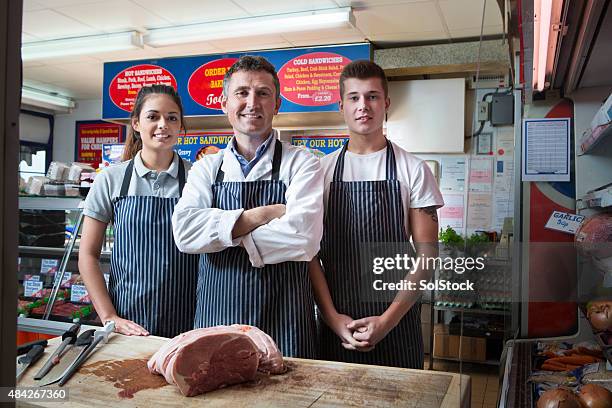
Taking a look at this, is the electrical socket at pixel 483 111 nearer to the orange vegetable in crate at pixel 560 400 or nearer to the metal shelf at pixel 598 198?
the metal shelf at pixel 598 198

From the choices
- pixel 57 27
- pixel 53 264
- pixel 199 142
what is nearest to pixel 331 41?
pixel 199 142

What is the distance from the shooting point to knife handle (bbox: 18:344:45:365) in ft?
2.96

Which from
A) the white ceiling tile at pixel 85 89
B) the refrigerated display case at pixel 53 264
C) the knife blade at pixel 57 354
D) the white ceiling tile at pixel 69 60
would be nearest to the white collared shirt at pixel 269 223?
the knife blade at pixel 57 354

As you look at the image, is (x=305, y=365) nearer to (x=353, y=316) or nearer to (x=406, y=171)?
(x=353, y=316)

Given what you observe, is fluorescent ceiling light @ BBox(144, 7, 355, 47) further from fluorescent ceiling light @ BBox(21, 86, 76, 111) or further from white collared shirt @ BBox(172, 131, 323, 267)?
white collared shirt @ BBox(172, 131, 323, 267)

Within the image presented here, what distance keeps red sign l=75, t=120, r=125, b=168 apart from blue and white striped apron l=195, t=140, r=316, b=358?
148 inches

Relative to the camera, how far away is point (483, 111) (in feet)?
4.21

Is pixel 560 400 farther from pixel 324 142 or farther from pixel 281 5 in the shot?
pixel 324 142

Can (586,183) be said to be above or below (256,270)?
above

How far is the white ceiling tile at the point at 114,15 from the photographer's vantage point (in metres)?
2.99

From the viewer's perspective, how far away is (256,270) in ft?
3.40

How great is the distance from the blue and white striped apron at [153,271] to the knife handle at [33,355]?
0.94ft

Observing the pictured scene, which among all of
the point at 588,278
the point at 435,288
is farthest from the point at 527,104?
the point at 435,288

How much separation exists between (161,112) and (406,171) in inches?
24.6
